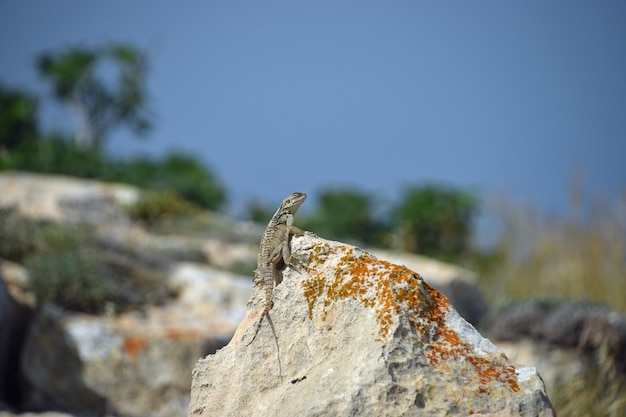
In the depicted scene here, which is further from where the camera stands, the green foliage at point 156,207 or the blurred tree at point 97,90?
the blurred tree at point 97,90

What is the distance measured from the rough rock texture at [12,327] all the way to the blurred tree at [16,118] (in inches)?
630

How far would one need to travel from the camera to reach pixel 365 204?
72.9ft

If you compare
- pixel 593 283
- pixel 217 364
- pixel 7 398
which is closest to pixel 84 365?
pixel 7 398

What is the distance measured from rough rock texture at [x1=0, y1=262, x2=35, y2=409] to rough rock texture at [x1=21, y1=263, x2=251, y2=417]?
0.33 meters

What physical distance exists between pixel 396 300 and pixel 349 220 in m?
17.4

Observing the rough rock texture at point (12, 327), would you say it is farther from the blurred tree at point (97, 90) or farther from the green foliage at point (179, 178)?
the blurred tree at point (97, 90)

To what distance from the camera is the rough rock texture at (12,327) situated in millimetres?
10094

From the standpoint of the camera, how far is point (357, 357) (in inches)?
157

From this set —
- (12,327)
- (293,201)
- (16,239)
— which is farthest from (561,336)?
(16,239)

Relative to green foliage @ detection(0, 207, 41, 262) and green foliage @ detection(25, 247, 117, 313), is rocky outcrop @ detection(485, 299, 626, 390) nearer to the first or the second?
green foliage @ detection(25, 247, 117, 313)

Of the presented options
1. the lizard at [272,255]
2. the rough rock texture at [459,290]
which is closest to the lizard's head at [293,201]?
the lizard at [272,255]

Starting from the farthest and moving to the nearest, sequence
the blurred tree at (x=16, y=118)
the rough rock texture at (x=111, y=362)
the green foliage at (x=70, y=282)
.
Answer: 1. the blurred tree at (x=16, y=118)
2. the green foliage at (x=70, y=282)
3. the rough rock texture at (x=111, y=362)

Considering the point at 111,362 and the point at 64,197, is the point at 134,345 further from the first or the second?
the point at 64,197

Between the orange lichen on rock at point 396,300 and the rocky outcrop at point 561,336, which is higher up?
the orange lichen on rock at point 396,300
